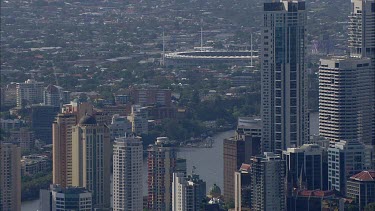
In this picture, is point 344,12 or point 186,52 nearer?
point 344,12

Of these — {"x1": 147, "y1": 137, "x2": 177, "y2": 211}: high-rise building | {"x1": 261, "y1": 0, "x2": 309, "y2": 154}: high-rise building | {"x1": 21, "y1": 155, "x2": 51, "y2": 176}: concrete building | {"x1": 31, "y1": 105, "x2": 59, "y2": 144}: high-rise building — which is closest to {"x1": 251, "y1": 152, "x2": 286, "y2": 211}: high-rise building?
{"x1": 147, "y1": 137, "x2": 177, "y2": 211}: high-rise building

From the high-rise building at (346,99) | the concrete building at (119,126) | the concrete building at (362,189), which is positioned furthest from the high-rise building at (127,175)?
the high-rise building at (346,99)

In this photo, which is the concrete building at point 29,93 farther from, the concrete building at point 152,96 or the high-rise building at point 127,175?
the high-rise building at point 127,175

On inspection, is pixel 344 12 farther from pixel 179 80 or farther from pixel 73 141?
pixel 73 141

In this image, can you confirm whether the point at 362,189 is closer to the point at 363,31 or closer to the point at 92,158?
the point at 92,158

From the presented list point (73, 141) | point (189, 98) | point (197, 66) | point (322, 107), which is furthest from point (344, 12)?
point (73, 141)

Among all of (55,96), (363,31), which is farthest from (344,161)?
(55,96)

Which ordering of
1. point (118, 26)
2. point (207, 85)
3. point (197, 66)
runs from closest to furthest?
point (207, 85)
point (197, 66)
point (118, 26)
